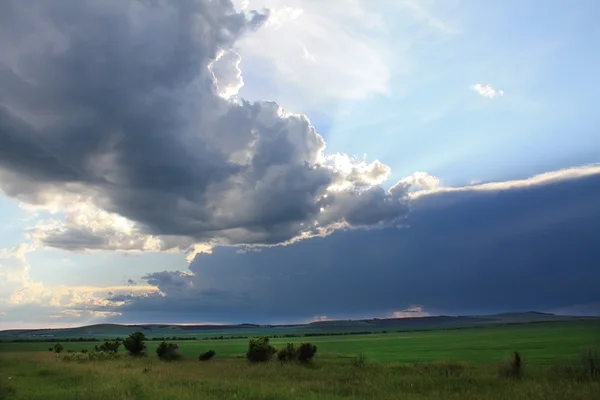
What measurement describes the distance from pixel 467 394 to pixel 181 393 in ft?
43.9

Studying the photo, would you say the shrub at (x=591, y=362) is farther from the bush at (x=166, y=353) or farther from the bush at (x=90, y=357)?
the bush at (x=90, y=357)

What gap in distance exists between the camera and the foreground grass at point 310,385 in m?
22.3

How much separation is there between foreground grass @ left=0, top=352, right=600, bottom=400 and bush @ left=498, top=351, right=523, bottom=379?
687mm

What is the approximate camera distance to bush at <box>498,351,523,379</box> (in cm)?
2812

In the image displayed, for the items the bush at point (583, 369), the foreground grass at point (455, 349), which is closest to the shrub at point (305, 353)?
the foreground grass at point (455, 349)

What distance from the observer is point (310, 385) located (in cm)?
2650

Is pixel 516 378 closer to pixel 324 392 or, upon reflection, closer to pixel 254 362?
pixel 324 392

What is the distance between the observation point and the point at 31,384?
3038 cm

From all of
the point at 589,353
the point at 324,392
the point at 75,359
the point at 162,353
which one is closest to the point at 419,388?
the point at 324,392

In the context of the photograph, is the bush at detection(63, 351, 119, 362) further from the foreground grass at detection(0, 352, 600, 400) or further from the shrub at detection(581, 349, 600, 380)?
the shrub at detection(581, 349, 600, 380)

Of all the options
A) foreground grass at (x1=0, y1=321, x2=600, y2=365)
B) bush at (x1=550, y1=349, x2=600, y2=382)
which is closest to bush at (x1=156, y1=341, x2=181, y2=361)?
A: foreground grass at (x1=0, y1=321, x2=600, y2=365)

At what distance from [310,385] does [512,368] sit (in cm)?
1196

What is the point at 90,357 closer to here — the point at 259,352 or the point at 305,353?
the point at 259,352

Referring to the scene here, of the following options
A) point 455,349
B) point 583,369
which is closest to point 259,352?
point 583,369
